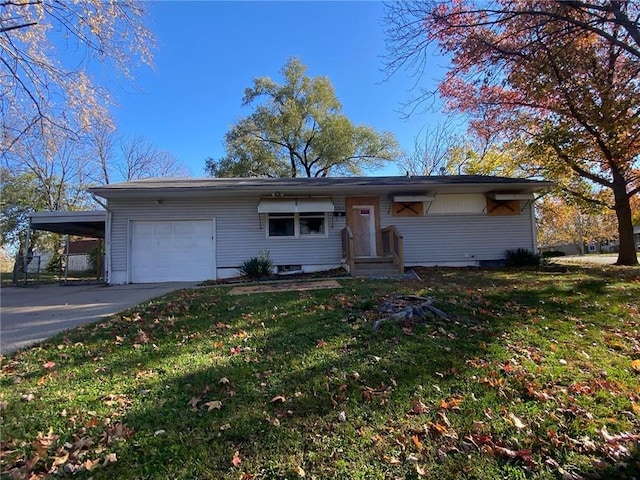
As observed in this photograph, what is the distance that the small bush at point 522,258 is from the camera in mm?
11758

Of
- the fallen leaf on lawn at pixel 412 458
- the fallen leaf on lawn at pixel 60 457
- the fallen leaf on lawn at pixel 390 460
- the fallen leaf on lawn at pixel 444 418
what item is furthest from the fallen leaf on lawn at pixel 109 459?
the fallen leaf on lawn at pixel 444 418

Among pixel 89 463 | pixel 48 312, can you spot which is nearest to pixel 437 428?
pixel 89 463

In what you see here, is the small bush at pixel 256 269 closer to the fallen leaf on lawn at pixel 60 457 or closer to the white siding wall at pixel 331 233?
the white siding wall at pixel 331 233

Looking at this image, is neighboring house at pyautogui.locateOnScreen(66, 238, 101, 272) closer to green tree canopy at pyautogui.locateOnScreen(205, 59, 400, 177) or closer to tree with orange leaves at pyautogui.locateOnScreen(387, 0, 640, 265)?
green tree canopy at pyautogui.locateOnScreen(205, 59, 400, 177)

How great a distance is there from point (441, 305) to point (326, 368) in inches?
97.9

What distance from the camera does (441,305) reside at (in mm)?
5164

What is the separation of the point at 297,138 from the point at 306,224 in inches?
533

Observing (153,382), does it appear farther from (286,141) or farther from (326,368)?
(286,141)

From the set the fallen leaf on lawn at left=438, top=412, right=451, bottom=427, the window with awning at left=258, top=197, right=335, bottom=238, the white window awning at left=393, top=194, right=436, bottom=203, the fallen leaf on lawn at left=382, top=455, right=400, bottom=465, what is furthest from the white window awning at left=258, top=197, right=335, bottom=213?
the fallen leaf on lawn at left=382, top=455, right=400, bottom=465

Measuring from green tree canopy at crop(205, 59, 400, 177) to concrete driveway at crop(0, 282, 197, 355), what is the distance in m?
16.0

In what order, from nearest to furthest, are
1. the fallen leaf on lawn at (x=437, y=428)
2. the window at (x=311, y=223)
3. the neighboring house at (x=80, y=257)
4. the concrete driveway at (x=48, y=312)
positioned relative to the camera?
the fallen leaf on lawn at (x=437, y=428), the concrete driveway at (x=48, y=312), the window at (x=311, y=223), the neighboring house at (x=80, y=257)

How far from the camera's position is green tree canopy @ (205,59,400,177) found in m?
23.3

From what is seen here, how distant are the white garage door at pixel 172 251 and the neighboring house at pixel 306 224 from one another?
3 cm

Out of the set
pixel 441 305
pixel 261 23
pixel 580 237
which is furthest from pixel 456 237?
pixel 580 237
